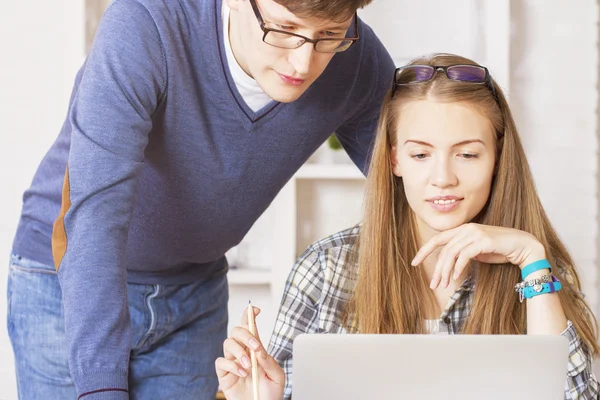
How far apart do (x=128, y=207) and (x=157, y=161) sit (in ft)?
0.97

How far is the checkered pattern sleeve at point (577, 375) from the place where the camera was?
4.87 ft

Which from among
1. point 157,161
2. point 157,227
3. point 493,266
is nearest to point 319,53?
point 157,161

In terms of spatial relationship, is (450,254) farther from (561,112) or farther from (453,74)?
(561,112)

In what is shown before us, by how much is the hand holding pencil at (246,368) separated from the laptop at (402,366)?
0.22 meters

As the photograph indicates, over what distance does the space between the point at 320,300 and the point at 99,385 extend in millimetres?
655

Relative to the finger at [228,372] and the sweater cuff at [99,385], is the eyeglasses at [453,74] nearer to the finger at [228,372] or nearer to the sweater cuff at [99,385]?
the finger at [228,372]

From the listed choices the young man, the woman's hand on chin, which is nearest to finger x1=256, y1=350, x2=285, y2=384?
the young man

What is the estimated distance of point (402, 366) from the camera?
97 centimetres

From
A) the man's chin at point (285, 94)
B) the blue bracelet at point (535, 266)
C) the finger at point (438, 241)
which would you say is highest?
the man's chin at point (285, 94)

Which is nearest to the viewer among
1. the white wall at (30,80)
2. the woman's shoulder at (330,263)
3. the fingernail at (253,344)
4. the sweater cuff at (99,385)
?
the sweater cuff at (99,385)

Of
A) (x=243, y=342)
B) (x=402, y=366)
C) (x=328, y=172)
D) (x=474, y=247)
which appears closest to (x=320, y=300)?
(x=474, y=247)

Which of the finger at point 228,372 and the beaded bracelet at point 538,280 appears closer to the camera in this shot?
the finger at point 228,372

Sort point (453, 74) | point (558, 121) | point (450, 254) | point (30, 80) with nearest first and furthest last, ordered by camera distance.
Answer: point (450, 254)
point (453, 74)
point (30, 80)
point (558, 121)

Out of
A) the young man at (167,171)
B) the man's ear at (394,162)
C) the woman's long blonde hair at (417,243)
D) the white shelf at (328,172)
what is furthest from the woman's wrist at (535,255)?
the white shelf at (328,172)
